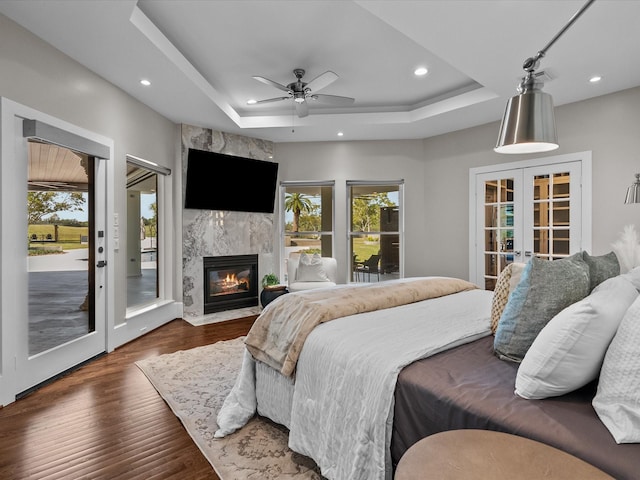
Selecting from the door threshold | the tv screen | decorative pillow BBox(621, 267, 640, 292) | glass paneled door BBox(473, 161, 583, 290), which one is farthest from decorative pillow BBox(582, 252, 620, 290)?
the tv screen

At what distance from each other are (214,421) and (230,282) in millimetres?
3316

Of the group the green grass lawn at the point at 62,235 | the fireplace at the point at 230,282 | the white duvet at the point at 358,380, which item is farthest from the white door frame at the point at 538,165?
the green grass lawn at the point at 62,235

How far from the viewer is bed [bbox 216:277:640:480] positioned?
1.05 meters

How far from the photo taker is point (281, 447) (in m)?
1.96

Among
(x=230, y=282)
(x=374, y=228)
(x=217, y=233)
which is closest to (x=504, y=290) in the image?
(x=374, y=228)

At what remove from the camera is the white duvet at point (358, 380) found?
1363 mm

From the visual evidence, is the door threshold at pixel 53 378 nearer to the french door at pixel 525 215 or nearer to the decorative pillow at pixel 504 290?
the decorative pillow at pixel 504 290

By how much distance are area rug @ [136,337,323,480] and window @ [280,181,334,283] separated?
264 cm

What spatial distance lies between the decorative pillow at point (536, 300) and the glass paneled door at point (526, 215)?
3114 mm

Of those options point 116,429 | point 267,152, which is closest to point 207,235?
point 267,152

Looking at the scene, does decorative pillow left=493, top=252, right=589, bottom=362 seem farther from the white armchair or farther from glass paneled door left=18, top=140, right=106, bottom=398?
the white armchair

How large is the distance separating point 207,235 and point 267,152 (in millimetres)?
1640

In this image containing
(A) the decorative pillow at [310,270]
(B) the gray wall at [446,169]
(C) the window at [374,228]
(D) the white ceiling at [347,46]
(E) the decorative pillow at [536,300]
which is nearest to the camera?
(E) the decorative pillow at [536,300]

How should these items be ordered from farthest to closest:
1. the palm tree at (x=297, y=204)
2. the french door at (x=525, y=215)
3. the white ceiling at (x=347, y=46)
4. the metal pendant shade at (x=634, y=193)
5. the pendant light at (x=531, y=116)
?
the palm tree at (x=297, y=204), the french door at (x=525, y=215), the metal pendant shade at (x=634, y=193), the white ceiling at (x=347, y=46), the pendant light at (x=531, y=116)
